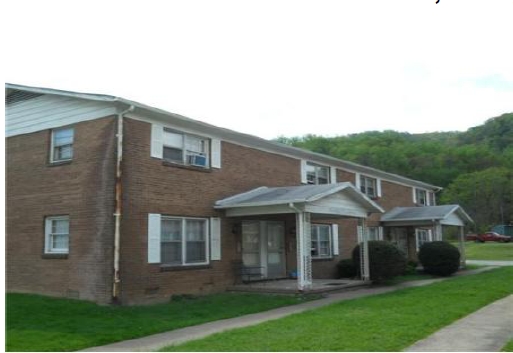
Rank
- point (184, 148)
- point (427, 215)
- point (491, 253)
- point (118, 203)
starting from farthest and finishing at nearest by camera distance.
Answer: point (491, 253)
point (427, 215)
point (184, 148)
point (118, 203)

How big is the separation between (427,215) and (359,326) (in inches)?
690

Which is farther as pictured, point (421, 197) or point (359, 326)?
point (421, 197)

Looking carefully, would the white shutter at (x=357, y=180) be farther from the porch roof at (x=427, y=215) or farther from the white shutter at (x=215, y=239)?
the white shutter at (x=215, y=239)

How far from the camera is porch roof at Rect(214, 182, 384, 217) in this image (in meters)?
15.4

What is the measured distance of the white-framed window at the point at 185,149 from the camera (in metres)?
15.1

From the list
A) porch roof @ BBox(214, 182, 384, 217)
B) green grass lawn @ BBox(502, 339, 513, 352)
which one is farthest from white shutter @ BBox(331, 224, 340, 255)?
green grass lawn @ BBox(502, 339, 513, 352)

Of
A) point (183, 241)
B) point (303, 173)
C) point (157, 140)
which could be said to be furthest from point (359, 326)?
point (303, 173)

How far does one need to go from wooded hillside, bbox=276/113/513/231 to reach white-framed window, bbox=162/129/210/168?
48145 mm

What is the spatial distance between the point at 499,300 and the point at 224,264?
7.61 meters

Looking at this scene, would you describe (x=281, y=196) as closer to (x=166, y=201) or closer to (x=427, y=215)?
(x=166, y=201)

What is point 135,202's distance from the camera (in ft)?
45.0

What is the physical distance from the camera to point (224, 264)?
16375mm

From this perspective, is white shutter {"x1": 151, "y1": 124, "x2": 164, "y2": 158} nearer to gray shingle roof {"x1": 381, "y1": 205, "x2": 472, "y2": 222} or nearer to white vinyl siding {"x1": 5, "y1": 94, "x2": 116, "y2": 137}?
white vinyl siding {"x1": 5, "y1": 94, "x2": 116, "y2": 137}

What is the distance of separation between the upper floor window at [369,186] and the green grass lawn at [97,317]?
40.3ft
